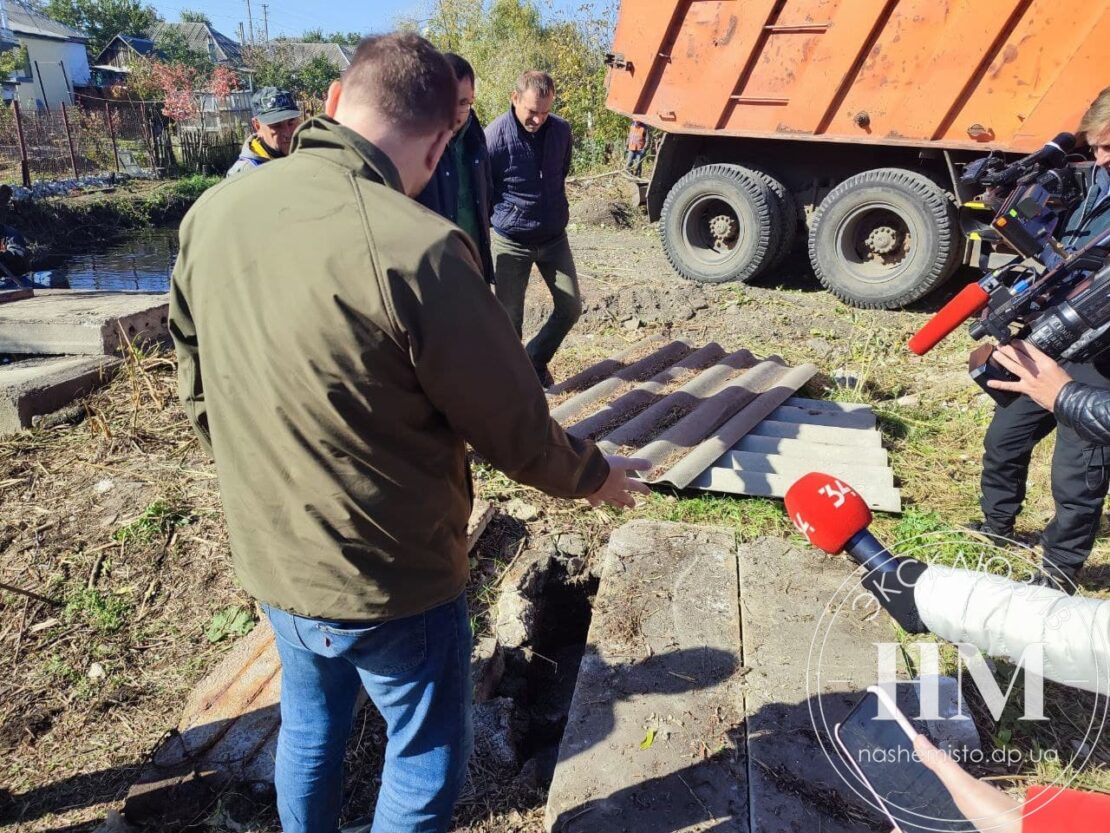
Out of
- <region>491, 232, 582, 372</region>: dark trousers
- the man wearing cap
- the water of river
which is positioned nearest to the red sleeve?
<region>491, 232, 582, 372</region>: dark trousers

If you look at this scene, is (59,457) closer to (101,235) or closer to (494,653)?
(494,653)

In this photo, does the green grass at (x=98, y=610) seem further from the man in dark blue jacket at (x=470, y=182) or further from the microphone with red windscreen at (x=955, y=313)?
the microphone with red windscreen at (x=955, y=313)

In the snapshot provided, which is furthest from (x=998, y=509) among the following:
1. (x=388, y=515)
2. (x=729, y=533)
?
(x=388, y=515)

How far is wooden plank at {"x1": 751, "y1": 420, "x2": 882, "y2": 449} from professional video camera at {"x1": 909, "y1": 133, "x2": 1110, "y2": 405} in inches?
43.2

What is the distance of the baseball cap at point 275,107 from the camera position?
436 centimetres

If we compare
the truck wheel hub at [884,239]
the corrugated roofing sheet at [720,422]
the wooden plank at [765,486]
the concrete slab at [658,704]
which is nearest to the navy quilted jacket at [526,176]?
the corrugated roofing sheet at [720,422]

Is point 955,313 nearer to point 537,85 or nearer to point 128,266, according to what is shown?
point 537,85

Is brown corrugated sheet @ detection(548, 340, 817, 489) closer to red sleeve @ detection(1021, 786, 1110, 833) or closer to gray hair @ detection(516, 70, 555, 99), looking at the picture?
gray hair @ detection(516, 70, 555, 99)

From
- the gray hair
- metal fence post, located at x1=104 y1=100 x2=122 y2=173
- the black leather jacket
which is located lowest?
metal fence post, located at x1=104 y1=100 x2=122 y2=173

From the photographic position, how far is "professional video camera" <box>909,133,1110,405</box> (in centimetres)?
238

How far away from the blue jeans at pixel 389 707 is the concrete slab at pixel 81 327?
4132 mm

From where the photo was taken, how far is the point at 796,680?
8.09 feet

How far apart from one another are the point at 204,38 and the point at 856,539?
217 feet

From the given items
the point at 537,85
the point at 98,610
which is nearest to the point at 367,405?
the point at 98,610
